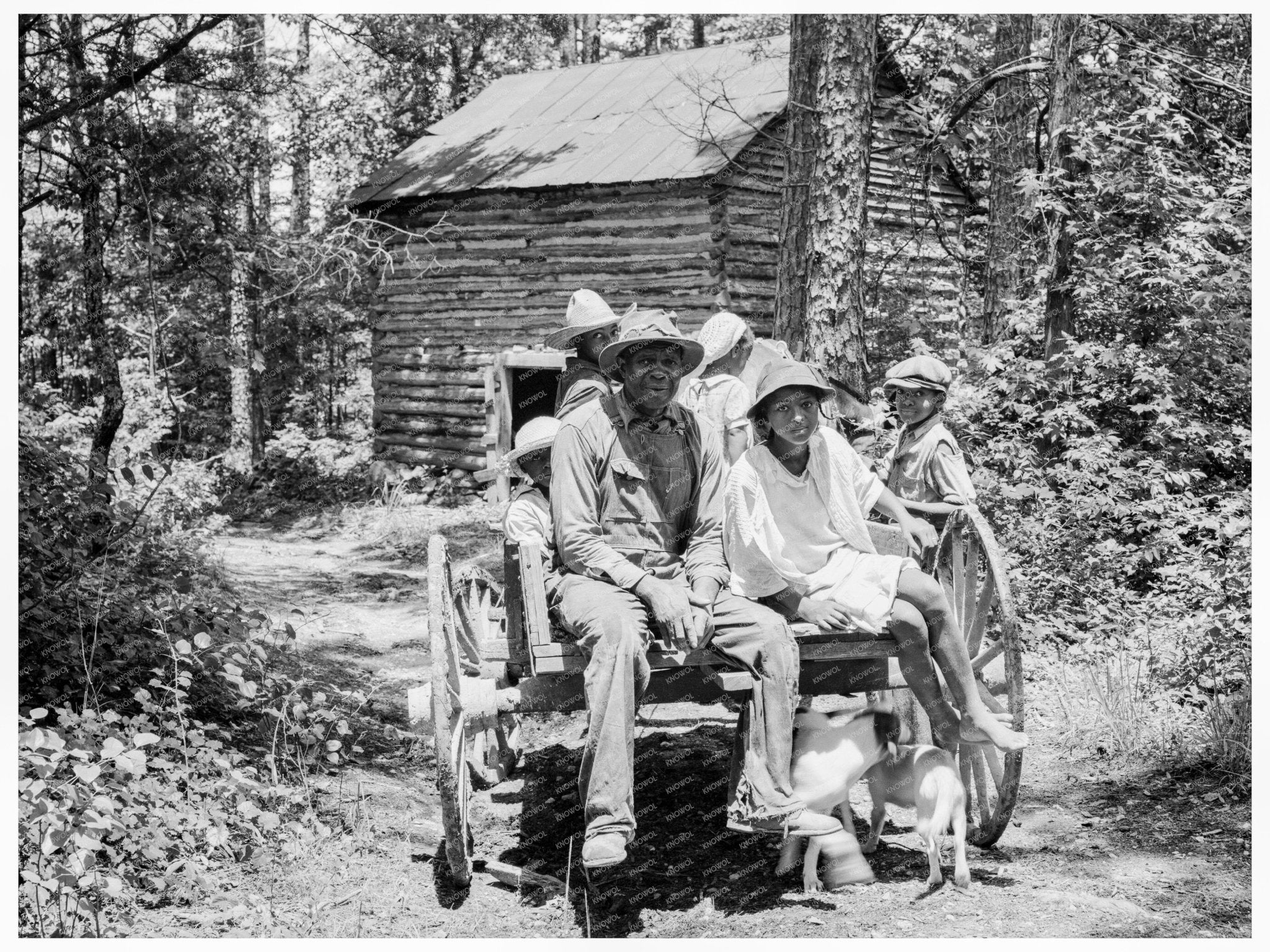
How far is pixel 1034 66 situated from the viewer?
9719 millimetres

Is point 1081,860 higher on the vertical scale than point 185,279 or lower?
lower

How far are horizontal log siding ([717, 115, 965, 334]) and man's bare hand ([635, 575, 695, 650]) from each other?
9583mm

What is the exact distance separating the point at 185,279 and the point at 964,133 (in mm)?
7877

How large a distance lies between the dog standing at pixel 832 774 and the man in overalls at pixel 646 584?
0.20 m

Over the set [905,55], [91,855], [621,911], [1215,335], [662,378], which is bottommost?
[621,911]

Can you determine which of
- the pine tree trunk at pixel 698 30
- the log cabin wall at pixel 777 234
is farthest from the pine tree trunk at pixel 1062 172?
the pine tree trunk at pixel 698 30

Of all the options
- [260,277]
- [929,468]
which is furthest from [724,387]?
[260,277]

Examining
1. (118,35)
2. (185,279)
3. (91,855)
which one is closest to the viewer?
(91,855)

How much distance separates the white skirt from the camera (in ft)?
12.9

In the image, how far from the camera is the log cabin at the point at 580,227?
13266mm

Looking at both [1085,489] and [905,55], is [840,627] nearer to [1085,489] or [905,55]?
[1085,489]

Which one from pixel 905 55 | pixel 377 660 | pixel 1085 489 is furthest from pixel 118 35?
pixel 905 55

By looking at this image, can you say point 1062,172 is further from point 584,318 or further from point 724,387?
point 584,318

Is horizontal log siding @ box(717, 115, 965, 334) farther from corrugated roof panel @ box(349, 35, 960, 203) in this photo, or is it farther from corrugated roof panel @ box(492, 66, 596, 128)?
corrugated roof panel @ box(492, 66, 596, 128)
